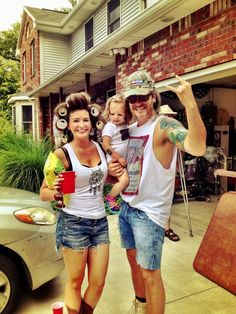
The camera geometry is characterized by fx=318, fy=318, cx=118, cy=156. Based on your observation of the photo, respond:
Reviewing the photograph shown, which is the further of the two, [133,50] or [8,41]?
[8,41]

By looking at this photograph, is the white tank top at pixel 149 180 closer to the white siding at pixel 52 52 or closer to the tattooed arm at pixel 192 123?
the tattooed arm at pixel 192 123

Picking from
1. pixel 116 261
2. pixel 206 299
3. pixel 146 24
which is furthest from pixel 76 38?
pixel 206 299

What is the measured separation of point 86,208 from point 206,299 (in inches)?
64.7

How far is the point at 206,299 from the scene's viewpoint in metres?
2.91

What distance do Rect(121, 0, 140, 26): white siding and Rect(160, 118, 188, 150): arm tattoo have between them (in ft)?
27.8

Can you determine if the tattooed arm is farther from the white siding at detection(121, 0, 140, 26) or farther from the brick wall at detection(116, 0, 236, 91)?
the white siding at detection(121, 0, 140, 26)

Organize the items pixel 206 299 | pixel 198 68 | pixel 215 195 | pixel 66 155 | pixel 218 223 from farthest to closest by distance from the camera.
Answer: pixel 215 195 < pixel 198 68 < pixel 206 299 < pixel 66 155 < pixel 218 223

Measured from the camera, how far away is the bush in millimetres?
6283

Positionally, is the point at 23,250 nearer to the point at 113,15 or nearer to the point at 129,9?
the point at 129,9

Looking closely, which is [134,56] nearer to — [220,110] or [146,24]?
[146,24]

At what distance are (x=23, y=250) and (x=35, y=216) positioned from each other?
0.31 meters

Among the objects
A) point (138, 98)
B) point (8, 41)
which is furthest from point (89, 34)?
point (8, 41)

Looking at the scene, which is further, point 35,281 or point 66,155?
point 35,281

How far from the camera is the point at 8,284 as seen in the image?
2.55 m
